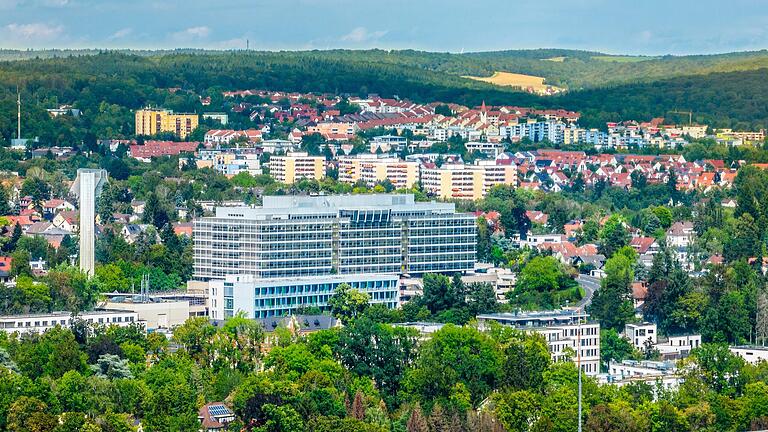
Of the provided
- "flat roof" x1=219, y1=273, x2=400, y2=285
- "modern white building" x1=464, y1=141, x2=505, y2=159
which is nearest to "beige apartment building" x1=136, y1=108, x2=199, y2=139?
"modern white building" x1=464, y1=141, x2=505, y2=159

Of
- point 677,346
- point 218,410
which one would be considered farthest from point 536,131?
point 218,410

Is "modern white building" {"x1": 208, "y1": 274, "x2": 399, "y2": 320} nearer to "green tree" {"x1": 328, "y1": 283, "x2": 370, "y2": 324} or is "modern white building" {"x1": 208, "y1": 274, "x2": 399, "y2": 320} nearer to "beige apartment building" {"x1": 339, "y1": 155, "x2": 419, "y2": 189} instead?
"green tree" {"x1": 328, "y1": 283, "x2": 370, "y2": 324}

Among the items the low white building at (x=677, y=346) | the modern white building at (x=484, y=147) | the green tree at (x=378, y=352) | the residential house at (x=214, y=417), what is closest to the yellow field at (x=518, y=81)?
the modern white building at (x=484, y=147)

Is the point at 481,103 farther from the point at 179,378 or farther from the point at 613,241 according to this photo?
the point at 179,378

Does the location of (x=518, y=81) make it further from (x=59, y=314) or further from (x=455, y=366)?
(x=455, y=366)

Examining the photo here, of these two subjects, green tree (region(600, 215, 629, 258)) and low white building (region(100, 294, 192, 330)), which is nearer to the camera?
low white building (region(100, 294, 192, 330))

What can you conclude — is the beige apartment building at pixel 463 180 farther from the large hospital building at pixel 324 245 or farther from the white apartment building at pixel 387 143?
the large hospital building at pixel 324 245
